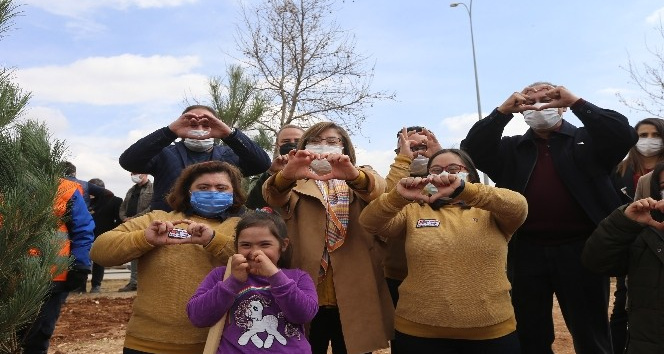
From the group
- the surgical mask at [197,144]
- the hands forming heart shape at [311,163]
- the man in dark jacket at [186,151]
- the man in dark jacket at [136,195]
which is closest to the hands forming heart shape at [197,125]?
the man in dark jacket at [186,151]

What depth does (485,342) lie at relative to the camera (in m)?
3.04

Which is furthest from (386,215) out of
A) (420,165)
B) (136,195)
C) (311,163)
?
(136,195)

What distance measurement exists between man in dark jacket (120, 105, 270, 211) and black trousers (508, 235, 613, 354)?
179 centimetres

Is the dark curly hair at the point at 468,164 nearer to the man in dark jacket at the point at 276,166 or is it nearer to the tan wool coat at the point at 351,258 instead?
the tan wool coat at the point at 351,258

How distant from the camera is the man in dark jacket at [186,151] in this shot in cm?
374

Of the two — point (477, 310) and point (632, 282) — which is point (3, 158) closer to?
point (477, 310)

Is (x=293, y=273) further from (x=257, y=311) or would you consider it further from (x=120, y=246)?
(x=120, y=246)

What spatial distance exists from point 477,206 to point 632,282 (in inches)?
35.8

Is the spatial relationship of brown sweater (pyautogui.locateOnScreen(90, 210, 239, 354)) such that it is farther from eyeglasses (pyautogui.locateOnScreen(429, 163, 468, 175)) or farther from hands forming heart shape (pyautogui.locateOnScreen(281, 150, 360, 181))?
eyeglasses (pyautogui.locateOnScreen(429, 163, 468, 175))

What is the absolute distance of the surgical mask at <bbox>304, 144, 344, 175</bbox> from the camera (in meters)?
3.31

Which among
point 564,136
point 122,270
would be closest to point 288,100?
point 122,270

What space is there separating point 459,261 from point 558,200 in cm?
101

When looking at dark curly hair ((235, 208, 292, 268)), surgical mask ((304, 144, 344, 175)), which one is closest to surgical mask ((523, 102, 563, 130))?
surgical mask ((304, 144, 344, 175))

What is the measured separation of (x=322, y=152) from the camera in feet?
11.4
